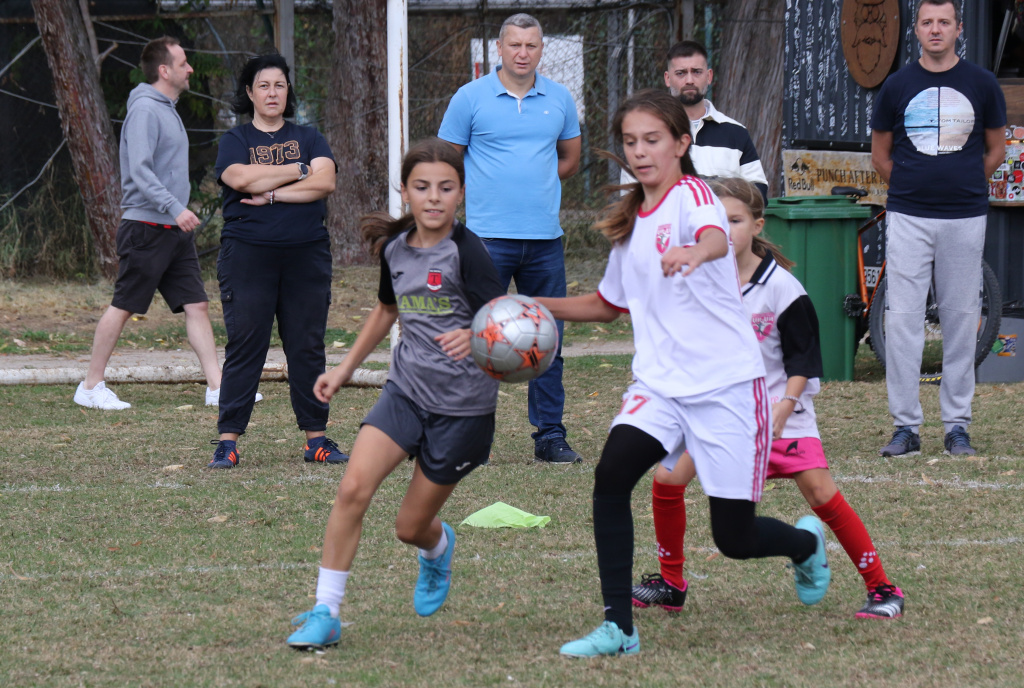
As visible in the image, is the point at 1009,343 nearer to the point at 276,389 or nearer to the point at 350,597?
the point at 276,389

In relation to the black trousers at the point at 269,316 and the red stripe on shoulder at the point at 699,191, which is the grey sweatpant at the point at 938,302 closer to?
the black trousers at the point at 269,316

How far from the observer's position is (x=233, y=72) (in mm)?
15664

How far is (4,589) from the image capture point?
15.8 ft

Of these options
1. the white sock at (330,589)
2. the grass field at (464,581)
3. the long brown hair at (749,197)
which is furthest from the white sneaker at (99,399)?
the long brown hair at (749,197)

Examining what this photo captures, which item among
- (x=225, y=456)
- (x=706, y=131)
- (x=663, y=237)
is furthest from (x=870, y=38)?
(x=663, y=237)

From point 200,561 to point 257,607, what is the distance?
722 millimetres

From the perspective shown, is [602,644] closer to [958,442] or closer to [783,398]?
[783,398]

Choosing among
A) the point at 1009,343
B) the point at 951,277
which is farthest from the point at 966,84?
the point at 1009,343

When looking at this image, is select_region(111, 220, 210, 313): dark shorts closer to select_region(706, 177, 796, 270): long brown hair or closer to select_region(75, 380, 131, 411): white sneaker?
select_region(75, 380, 131, 411): white sneaker

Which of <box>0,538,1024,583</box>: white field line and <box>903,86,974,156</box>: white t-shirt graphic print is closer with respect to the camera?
<box>0,538,1024,583</box>: white field line

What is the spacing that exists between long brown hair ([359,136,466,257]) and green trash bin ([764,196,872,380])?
5920mm

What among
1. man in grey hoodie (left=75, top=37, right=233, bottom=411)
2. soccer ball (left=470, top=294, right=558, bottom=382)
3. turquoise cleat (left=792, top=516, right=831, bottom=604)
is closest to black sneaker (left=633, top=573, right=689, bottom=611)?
turquoise cleat (left=792, top=516, right=831, bottom=604)

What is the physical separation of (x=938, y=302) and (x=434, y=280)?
4.08 m

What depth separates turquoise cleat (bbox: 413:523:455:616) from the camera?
4434 millimetres
